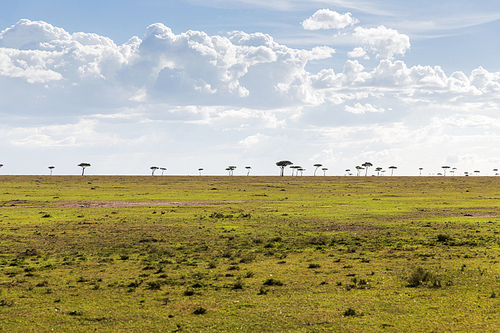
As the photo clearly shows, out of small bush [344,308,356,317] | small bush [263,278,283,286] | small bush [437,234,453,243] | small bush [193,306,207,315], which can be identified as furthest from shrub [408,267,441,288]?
small bush [437,234,453,243]

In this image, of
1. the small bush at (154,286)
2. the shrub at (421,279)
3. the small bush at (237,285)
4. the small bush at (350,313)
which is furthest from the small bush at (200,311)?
the shrub at (421,279)

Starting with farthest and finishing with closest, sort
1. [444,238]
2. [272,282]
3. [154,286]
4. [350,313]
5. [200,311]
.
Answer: [444,238] < [272,282] < [154,286] < [200,311] < [350,313]

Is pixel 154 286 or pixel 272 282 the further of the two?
pixel 272 282

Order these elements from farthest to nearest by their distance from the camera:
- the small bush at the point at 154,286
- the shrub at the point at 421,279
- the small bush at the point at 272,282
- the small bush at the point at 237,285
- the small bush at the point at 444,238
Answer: the small bush at the point at 444,238, the small bush at the point at 272,282, the shrub at the point at 421,279, the small bush at the point at 237,285, the small bush at the point at 154,286

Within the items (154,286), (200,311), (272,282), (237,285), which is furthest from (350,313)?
(154,286)

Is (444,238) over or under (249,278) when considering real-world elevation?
over

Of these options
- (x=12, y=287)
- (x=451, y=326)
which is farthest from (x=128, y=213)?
(x=451, y=326)

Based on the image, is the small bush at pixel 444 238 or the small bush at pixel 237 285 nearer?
the small bush at pixel 237 285

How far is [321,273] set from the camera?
73.8ft

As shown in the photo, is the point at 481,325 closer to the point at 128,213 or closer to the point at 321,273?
the point at 321,273

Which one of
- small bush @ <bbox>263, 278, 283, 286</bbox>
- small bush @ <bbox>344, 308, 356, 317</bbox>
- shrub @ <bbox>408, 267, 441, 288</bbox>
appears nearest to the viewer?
small bush @ <bbox>344, 308, 356, 317</bbox>

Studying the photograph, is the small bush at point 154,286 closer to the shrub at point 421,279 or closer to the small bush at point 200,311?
the small bush at point 200,311

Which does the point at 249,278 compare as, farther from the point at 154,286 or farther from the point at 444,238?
the point at 444,238

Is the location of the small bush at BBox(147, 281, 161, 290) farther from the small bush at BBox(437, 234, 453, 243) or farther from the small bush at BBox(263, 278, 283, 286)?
the small bush at BBox(437, 234, 453, 243)
